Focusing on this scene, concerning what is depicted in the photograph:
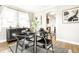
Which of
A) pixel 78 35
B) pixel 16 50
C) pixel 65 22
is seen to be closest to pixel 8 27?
pixel 16 50

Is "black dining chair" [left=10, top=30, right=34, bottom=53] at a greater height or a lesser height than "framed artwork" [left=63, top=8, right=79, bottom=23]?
lesser

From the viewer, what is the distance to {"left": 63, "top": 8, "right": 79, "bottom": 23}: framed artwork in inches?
53.0

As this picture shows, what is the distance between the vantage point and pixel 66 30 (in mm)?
1461

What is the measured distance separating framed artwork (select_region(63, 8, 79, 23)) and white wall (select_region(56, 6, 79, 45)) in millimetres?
71

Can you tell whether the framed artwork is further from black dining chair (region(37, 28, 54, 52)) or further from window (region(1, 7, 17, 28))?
window (region(1, 7, 17, 28))

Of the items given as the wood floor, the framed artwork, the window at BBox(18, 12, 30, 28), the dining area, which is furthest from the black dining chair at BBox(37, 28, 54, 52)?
the framed artwork

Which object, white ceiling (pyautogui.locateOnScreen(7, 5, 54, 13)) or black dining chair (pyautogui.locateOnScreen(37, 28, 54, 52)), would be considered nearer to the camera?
white ceiling (pyautogui.locateOnScreen(7, 5, 54, 13))

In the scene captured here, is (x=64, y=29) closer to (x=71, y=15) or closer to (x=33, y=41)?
(x=71, y=15)

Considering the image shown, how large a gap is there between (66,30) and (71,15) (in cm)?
31

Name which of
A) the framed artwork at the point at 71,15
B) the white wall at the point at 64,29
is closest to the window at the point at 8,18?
the white wall at the point at 64,29

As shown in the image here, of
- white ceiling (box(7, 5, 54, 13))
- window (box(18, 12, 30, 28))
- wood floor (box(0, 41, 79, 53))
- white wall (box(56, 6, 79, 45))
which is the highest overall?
white ceiling (box(7, 5, 54, 13))

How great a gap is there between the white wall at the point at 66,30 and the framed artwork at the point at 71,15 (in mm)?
71

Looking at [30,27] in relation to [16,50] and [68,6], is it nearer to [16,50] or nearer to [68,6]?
[16,50]
